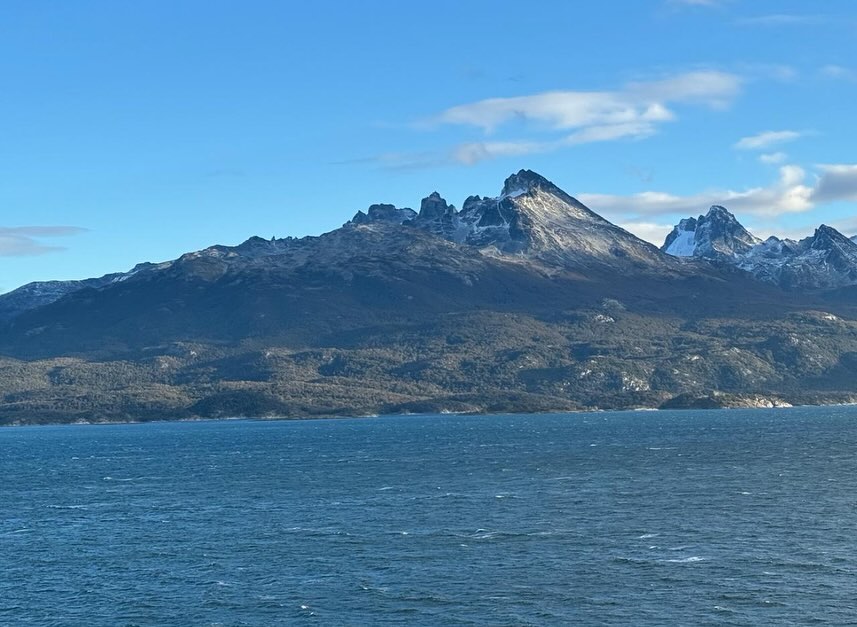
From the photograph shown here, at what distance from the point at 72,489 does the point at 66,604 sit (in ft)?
302

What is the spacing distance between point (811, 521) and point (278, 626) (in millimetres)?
62558

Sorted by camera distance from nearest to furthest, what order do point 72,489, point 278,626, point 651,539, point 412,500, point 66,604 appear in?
point 278,626 → point 66,604 → point 651,539 → point 412,500 → point 72,489

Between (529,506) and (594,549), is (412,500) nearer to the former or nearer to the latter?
(529,506)

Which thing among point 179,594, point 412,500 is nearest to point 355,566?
point 179,594

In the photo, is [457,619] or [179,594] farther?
[179,594]

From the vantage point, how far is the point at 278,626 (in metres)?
93.4

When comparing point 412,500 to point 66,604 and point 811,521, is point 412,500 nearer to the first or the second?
point 811,521

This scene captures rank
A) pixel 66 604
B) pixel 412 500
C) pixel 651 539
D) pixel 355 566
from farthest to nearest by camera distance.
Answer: pixel 412 500 < pixel 651 539 < pixel 355 566 < pixel 66 604

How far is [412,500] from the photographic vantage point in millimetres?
159500

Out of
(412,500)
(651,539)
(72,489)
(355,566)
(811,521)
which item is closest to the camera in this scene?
(355,566)

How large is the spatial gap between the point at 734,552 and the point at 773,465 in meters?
86.4

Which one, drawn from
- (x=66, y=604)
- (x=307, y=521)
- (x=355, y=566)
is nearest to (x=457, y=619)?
(x=355, y=566)

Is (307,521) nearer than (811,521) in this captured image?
No

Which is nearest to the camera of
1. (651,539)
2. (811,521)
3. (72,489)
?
(651,539)
